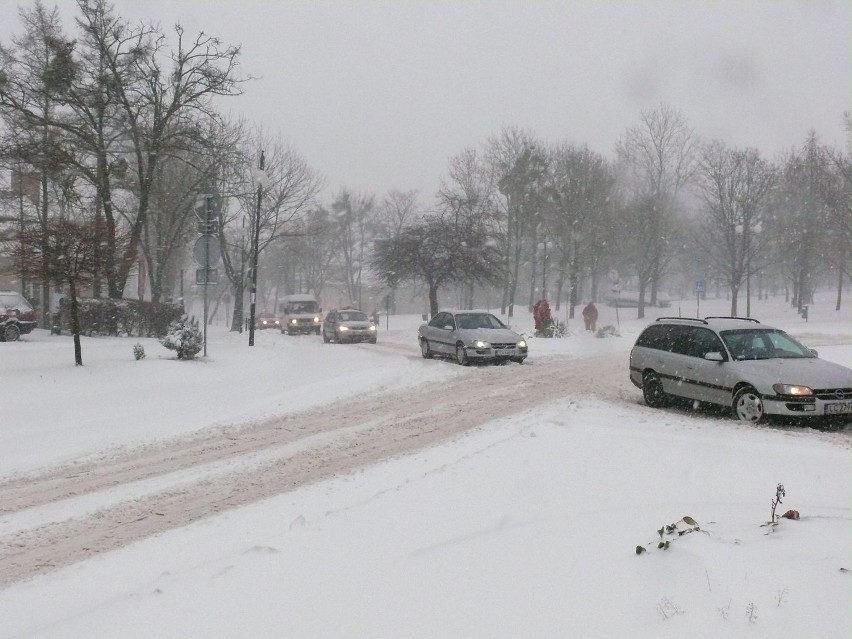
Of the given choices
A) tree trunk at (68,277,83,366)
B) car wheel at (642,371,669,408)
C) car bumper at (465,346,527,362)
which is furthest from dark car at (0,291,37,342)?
car wheel at (642,371,669,408)

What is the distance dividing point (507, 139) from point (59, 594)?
51.4 m

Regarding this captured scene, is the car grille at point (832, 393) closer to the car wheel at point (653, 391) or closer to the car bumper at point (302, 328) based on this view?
the car wheel at point (653, 391)

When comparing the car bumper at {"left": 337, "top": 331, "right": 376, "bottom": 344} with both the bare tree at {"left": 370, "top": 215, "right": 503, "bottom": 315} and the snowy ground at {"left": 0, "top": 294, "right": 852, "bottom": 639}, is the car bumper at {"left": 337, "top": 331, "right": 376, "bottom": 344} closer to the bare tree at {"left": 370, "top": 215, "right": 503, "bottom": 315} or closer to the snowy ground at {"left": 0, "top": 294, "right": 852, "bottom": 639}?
the bare tree at {"left": 370, "top": 215, "right": 503, "bottom": 315}

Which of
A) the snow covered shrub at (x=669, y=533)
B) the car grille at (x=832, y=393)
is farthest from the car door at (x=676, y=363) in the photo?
the snow covered shrub at (x=669, y=533)

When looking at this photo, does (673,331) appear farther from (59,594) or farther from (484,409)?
(59,594)

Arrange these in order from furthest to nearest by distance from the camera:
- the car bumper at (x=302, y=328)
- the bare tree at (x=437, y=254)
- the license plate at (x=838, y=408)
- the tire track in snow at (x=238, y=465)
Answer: the car bumper at (x=302, y=328) < the bare tree at (x=437, y=254) < the license plate at (x=838, y=408) < the tire track in snow at (x=238, y=465)

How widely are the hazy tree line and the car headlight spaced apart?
40.8 ft

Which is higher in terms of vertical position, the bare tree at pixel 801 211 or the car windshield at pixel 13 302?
the bare tree at pixel 801 211

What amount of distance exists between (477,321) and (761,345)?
990 centimetres

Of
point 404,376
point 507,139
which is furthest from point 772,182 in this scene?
point 404,376

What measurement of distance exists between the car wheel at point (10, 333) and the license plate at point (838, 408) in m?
21.9

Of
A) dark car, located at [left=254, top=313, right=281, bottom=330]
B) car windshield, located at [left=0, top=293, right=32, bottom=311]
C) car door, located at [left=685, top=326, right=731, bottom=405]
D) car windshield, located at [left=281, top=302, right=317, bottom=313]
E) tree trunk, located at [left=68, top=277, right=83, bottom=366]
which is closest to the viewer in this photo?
car door, located at [left=685, top=326, right=731, bottom=405]

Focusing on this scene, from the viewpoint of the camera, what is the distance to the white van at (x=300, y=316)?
3678 centimetres

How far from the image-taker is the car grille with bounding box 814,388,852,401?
9422 mm
